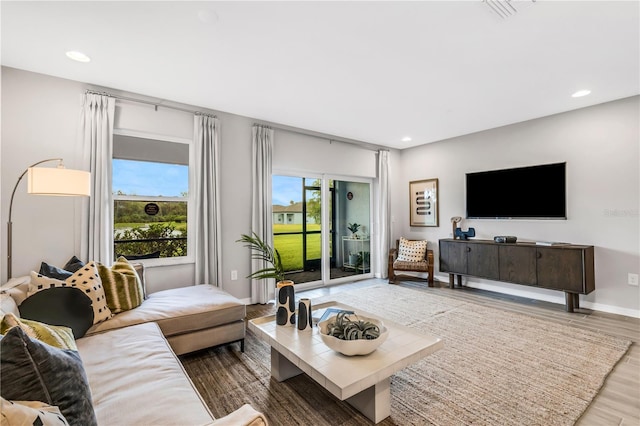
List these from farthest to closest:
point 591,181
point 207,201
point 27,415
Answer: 1. point 591,181
2. point 207,201
3. point 27,415

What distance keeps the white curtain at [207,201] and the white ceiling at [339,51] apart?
353mm

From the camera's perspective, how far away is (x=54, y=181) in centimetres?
223

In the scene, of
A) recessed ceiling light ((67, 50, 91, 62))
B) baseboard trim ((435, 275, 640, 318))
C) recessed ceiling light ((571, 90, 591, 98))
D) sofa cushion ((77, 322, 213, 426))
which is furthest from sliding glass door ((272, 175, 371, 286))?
recessed ceiling light ((571, 90, 591, 98))

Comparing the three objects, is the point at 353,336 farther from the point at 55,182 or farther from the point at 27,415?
the point at 55,182

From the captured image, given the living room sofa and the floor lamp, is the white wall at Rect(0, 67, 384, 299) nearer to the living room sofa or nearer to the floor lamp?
the floor lamp

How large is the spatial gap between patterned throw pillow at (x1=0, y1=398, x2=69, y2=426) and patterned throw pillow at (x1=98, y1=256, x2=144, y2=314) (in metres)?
1.79

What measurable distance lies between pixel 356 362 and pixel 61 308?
1.90 m

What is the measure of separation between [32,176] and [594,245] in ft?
18.9

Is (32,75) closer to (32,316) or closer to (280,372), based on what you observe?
(32,316)

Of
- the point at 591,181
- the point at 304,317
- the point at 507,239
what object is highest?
the point at 591,181

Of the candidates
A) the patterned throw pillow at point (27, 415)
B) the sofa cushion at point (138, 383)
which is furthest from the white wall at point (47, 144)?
the patterned throw pillow at point (27, 415)

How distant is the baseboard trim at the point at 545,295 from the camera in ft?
11.4

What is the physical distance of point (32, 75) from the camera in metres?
2.77

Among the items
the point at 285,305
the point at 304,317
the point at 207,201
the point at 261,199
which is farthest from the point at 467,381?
the point at 207,201
